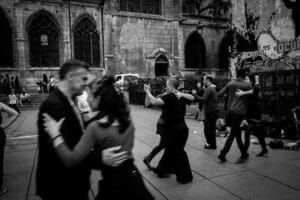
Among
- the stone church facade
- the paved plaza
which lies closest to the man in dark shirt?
the paved plaza

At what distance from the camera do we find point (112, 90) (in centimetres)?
211

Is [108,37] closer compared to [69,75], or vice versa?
[69,75]

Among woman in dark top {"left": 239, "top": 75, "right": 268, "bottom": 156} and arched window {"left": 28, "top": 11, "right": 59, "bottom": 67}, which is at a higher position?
arched window {"left": 28, "top": 11, "right": 59, "bottom": 67}

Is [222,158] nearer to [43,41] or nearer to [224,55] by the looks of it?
[43,41]

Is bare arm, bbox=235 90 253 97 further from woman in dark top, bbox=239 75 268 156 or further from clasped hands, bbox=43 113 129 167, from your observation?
clasped hands, bbox=43 113 129 167

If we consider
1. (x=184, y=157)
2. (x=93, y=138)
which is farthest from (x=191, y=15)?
(x=93, y=138)

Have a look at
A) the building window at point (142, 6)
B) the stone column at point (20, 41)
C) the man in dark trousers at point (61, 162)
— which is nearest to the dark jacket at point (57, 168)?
the man in dark trousers at point (61, 162)

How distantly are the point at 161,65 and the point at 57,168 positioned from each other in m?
28.8

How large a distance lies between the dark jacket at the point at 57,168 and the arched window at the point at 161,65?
91.1 feet

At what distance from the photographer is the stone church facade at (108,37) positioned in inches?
931

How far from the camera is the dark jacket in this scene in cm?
208

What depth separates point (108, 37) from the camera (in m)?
27.5

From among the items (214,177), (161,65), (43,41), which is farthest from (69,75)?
(161,65)

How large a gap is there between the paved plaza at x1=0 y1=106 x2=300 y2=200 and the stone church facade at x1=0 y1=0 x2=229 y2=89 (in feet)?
56.3
